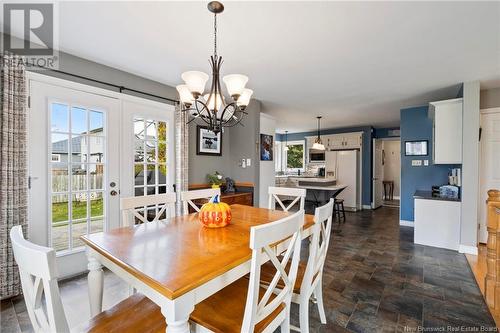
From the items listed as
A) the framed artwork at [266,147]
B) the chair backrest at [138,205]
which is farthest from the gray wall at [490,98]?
the chair backrest at [138,205]

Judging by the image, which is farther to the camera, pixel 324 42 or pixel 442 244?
pixel 442 244

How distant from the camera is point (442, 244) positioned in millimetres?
3547

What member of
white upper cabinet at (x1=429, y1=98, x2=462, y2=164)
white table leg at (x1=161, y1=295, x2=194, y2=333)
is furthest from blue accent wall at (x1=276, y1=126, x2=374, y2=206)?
white table leg at (x1=161, y1=295, x2=194, y2=333)

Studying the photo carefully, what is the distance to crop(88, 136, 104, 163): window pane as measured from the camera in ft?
8.89

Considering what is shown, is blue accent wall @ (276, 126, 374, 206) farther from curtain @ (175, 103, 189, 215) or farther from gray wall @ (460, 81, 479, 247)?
curtain @ (175, 103, 189, 215)

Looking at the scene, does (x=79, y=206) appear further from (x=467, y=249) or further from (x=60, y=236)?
(x=467, y=249)

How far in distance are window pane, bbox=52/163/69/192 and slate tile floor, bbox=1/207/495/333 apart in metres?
0.99

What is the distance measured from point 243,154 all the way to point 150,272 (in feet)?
11.0

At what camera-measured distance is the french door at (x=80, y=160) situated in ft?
7.68

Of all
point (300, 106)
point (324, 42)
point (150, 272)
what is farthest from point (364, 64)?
point (150, 272)

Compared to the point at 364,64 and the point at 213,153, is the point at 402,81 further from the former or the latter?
the point at 213,153

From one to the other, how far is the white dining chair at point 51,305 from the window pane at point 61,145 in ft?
6.10

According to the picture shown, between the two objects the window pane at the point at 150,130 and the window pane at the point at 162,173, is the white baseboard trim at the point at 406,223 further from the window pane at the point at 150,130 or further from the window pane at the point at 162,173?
the window pane at the point at 150,130

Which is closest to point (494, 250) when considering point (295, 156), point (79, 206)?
point (79, 206)
